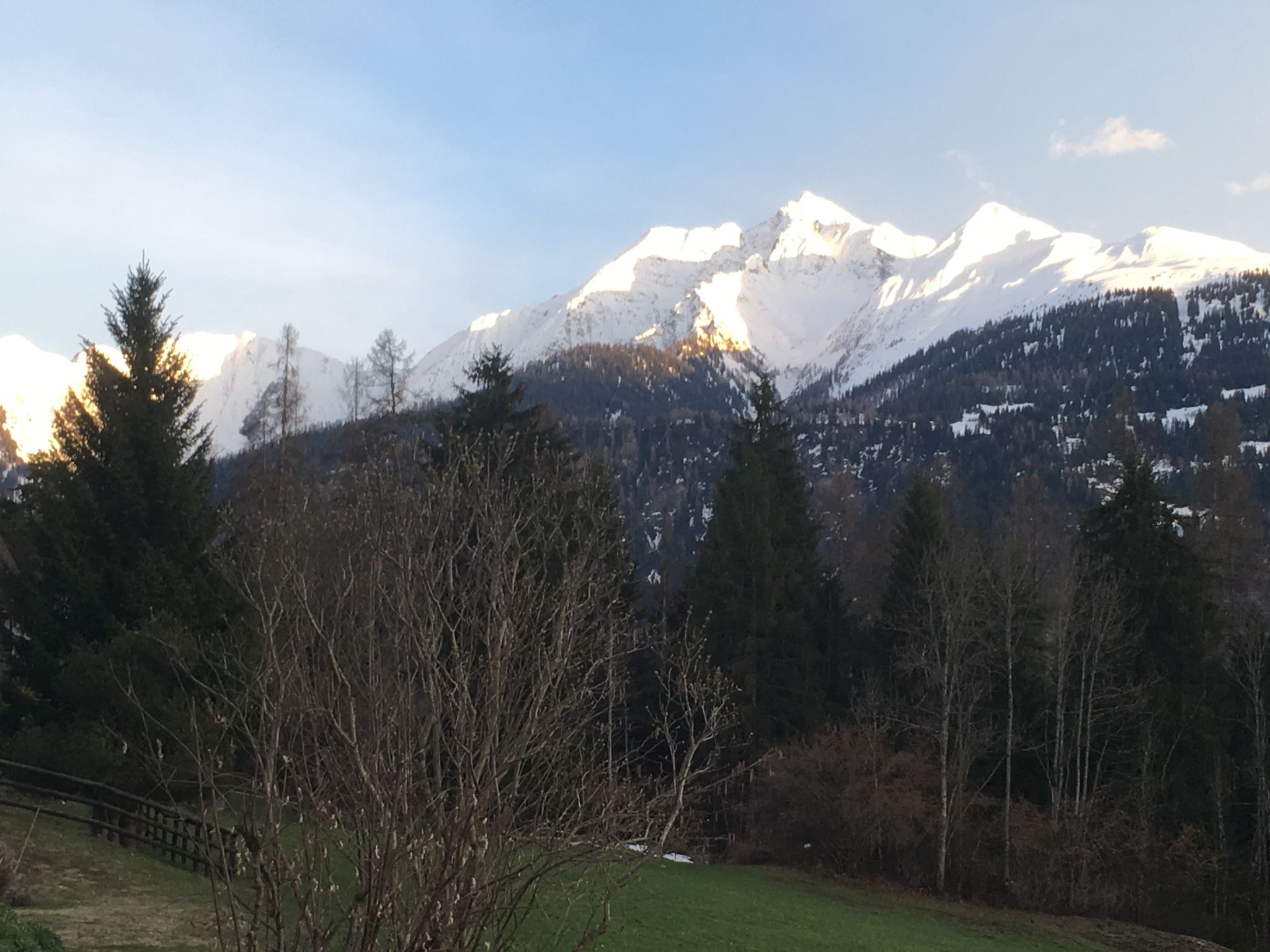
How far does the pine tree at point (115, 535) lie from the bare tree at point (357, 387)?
11.6m

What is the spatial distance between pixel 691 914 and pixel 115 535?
13192 mm

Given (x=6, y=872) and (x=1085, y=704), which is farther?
(x=1085, y=704)

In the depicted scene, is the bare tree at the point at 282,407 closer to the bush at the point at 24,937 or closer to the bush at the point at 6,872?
the bush at the point at 6,872

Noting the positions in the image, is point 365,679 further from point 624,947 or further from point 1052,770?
point 1052,770

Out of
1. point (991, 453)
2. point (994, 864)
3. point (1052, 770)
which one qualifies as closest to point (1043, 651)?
point (1052, 770)

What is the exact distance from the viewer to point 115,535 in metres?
18.2

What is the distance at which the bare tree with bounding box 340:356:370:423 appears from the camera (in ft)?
110

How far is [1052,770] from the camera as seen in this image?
28.2 meters

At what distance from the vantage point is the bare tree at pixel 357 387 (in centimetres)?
3356

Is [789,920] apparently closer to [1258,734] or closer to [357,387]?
[1258,734]

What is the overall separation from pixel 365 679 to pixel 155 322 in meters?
17.8

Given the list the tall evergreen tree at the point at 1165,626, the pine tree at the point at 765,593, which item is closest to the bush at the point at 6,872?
the pine tree at the point at 765,593

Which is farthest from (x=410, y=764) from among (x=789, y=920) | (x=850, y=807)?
(x=850, y=807)

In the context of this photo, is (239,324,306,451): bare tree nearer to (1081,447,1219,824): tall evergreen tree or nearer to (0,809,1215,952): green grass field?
(0,809,1215,952): green grass field
